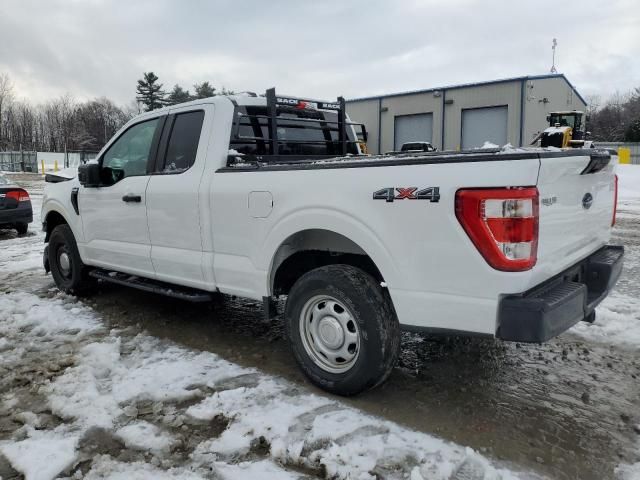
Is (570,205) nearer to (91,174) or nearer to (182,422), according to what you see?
(182,422)

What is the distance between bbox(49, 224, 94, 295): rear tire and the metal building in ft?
72.4

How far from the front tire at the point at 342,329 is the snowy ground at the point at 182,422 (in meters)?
0.19

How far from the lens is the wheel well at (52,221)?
622 centimetres

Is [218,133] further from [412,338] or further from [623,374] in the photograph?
[623,374]

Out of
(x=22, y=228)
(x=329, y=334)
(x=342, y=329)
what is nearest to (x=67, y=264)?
(x=329, y=334)

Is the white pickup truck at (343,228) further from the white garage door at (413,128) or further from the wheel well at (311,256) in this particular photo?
the white garage door at (413,128)

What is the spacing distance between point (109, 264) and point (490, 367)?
12.1 ft

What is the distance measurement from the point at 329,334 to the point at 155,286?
2.01 metres

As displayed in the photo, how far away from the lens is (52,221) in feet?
20.9

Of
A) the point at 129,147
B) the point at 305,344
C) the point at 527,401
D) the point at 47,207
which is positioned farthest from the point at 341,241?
the point at 47,207

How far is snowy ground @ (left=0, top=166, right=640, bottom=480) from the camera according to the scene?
269cm

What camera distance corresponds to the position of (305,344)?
11.7 feet

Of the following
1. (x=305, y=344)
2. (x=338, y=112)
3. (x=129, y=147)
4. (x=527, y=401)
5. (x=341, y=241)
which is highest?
(x=338, y=112)

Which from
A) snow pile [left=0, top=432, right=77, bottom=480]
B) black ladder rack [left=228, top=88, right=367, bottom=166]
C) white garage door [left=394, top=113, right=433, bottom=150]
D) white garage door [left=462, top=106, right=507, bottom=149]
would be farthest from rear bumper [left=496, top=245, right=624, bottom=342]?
white garage door [left=394, top=113, right=433, bottom=150]
